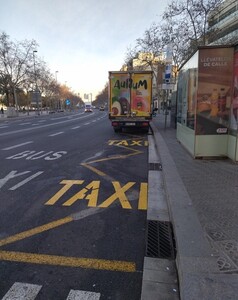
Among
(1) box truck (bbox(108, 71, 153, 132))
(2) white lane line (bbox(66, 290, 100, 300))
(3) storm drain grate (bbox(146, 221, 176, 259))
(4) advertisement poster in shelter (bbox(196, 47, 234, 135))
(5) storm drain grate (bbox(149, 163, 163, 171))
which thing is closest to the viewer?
(2) white lane line (bbox(66, 290, 100, 300))

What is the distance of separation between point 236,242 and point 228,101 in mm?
4991

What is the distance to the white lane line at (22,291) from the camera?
8.77ft

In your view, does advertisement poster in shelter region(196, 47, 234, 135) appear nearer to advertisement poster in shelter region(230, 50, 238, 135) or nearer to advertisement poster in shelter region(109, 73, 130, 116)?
advertisement poster in shelter region(230, 50, 238, 135)

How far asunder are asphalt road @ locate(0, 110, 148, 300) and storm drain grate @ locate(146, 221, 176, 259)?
10 cm

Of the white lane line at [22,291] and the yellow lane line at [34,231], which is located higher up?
the yellow lane line at [34,231]

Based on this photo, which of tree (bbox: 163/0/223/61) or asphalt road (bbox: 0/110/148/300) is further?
tree (bbox: 163/0/223/61)

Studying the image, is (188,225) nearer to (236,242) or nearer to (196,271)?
(236,242)

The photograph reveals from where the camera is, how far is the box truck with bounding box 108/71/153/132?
15.9m

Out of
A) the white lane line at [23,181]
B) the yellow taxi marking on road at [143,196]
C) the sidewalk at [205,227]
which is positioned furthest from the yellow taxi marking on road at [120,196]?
the white lane line at [23,181]

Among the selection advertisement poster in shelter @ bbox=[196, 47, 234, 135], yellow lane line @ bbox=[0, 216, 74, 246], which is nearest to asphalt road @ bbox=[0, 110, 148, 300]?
yellow lane line @ bbox=[0, 216, 74, 246]

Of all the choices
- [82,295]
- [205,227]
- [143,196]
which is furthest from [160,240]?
[143,196]

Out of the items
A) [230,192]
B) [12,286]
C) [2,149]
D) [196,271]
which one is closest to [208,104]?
[230,192]

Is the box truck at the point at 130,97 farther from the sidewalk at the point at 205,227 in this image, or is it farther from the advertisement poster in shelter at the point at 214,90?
the sidewalk at the point at 205,227

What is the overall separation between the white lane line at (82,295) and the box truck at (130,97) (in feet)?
45.8
